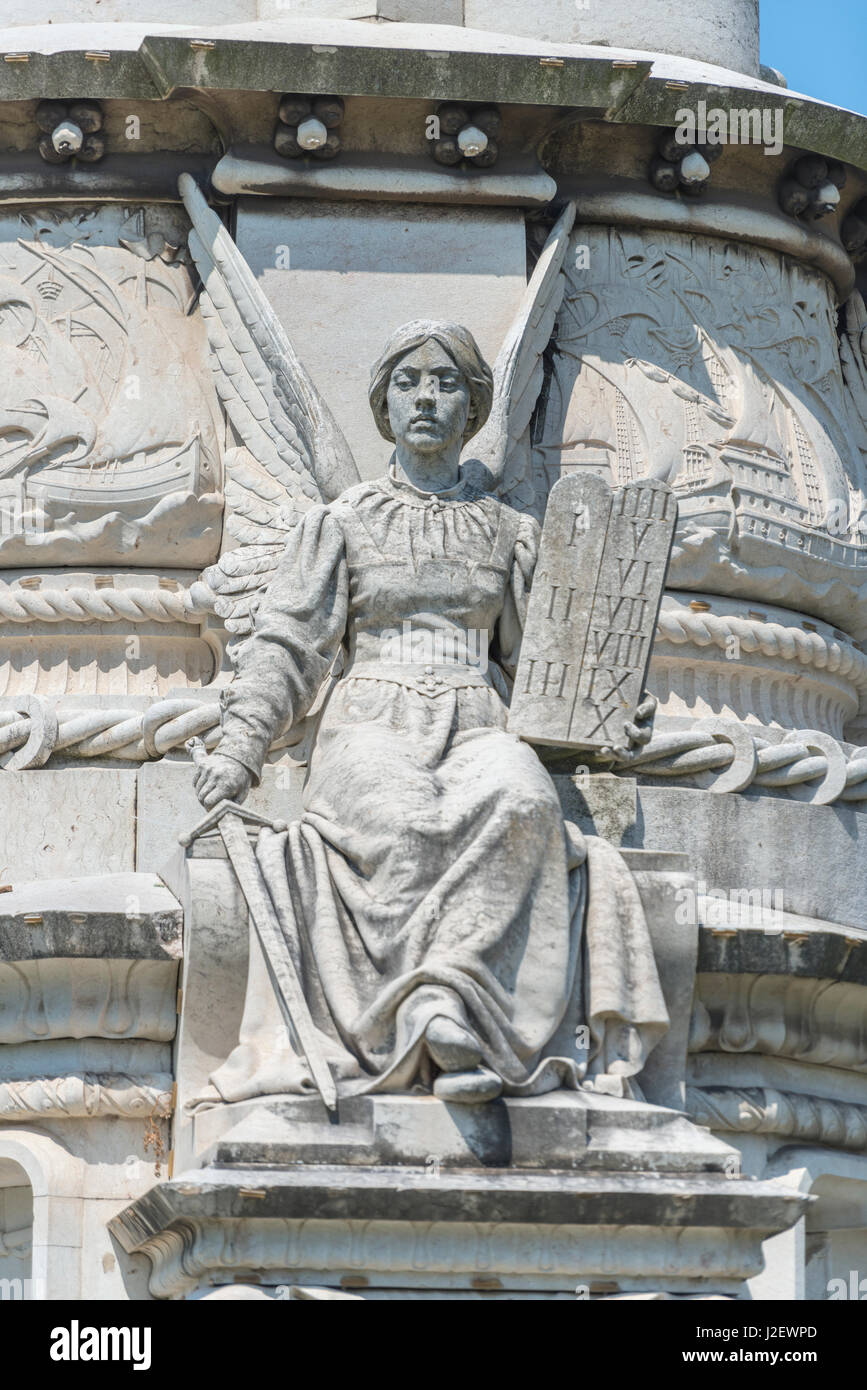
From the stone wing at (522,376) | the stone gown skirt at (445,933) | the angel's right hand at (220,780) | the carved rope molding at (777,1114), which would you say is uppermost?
the stone wing at (522,376)

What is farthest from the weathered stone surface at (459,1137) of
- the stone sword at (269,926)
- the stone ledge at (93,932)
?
the stone ledge at (93,932)

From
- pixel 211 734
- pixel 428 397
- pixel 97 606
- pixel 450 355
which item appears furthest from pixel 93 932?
pixel 450 355

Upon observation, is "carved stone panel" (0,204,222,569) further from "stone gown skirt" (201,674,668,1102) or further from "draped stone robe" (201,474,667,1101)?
"stone gown skirt" (201,674,668,1102)

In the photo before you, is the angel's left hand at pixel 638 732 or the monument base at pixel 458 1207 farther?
the angel's left hand at pixel 638 732

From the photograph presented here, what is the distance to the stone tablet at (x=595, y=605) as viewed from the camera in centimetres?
1002

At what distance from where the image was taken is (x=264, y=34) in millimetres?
11516

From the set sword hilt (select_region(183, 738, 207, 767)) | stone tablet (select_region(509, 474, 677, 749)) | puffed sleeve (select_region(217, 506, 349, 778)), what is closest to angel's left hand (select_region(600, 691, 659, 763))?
stone tablet (select_region(509, 474, 677, 749))

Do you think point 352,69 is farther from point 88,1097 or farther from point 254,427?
point 88,1097

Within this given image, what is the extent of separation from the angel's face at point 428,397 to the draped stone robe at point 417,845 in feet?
0.84

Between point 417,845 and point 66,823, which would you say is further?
point 66,823

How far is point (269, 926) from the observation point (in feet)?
30.1

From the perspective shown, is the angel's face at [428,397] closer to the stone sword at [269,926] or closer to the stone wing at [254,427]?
the stone wing at [254,427]

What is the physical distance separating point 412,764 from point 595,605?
106 centimetres

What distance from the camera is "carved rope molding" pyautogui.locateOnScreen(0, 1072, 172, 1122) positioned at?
32.6ft
